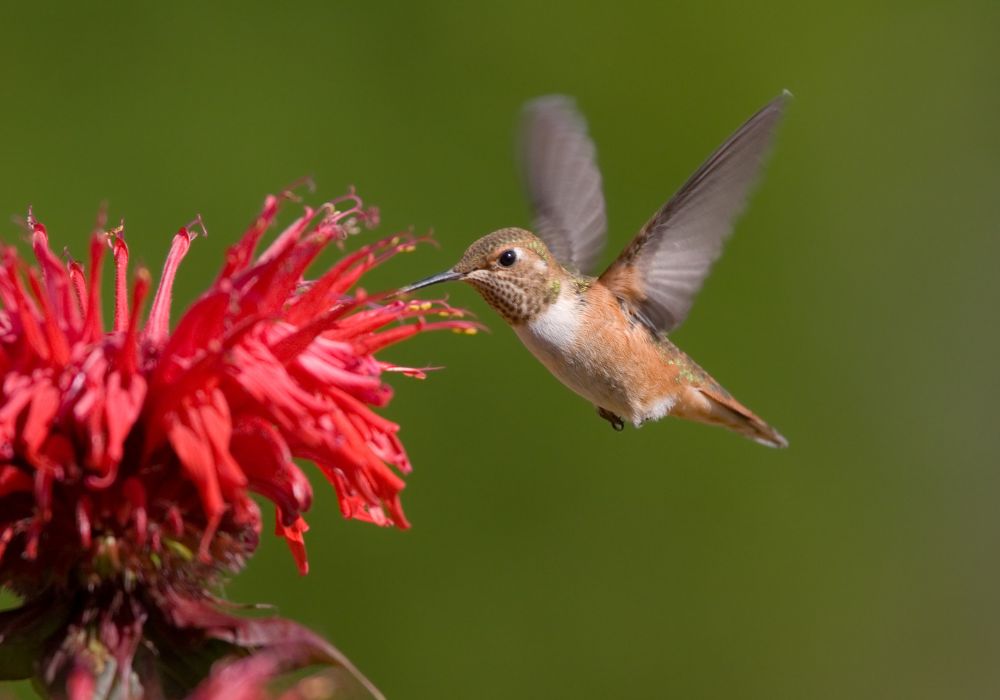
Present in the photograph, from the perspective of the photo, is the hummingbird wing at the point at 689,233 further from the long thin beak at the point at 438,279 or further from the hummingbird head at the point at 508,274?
the long thin beak at the point at 438,279

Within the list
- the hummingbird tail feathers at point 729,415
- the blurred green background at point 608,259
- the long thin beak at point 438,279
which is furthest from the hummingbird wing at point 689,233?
the blurred green background at point 608,259

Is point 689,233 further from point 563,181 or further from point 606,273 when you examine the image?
point 563,181

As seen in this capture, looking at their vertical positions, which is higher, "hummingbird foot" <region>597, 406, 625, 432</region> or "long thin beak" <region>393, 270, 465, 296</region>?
"long thin beak" <region>393, 270, 465, 296</region>

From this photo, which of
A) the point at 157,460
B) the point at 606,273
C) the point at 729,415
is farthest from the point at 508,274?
the point at 157,460

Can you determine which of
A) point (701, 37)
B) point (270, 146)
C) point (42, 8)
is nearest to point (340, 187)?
point (270, 146)

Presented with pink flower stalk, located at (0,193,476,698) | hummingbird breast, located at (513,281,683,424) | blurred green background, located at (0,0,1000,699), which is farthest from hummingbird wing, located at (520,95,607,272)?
blurred green background, located at (0,0,1000,699)

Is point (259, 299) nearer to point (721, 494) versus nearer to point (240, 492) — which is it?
point (240, 492)

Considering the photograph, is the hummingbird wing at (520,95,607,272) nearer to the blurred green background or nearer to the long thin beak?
Result: the long thin beak
